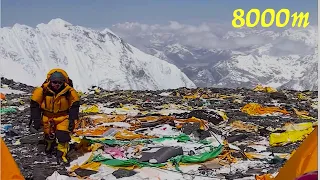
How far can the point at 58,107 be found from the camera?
8680 millimetres

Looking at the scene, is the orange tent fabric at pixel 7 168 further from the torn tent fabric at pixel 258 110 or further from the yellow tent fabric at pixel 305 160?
the torn tent fabric at pixel 258 110

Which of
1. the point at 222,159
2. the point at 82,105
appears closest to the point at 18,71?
the point at 82,105

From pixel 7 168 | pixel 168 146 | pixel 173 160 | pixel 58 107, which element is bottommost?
pixel 173 160

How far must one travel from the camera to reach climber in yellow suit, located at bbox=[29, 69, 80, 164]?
28.2 feet

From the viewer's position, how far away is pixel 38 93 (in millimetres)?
8656

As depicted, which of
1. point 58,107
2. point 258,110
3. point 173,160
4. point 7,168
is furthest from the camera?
point 258,110

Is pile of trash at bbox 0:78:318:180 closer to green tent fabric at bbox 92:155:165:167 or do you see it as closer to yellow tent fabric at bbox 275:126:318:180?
green tent fabric at bbox 92:155:165:167

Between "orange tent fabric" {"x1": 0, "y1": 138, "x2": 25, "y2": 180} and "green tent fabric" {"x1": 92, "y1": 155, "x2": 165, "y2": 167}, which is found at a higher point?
"orange tent fabric" {"x1": 0, "y1": 138, "x2": 25, "y2": 180}

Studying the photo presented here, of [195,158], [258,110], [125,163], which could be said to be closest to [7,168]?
[125,163]

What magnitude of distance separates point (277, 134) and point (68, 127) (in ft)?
15.3

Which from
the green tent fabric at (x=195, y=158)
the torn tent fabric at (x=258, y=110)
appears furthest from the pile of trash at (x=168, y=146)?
the torn tent fabric at (x=258, y=110)

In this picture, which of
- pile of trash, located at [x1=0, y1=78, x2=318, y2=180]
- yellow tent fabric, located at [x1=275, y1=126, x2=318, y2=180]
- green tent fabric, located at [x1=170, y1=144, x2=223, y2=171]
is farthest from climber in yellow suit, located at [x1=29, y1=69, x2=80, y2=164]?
yellow tent fabric, located at [x1=275, y1=126, x2=318, y2=180]

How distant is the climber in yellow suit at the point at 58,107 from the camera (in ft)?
28.2

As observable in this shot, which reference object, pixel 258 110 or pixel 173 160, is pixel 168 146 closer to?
pixel 173 160
